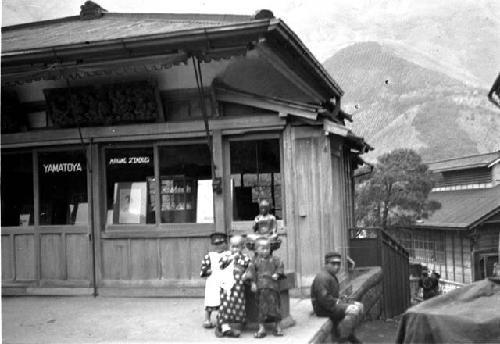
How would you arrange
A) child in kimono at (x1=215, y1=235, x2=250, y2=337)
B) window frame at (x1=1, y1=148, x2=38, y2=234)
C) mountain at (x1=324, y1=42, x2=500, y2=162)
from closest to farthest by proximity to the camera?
child in kimono at (x1=215, y1=235, x2=250, y2=337) < window frame at (x1=1, y1=148, x2=38, y2=234) < mountain at (x1=324, y1=42, x2=500, y2=162)

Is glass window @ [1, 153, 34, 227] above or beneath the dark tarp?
above

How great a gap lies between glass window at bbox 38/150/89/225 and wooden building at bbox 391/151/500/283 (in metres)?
19.3

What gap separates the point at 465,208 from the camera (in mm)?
29047

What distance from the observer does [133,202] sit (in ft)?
33.8

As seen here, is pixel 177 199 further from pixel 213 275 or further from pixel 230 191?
pixel 213 275

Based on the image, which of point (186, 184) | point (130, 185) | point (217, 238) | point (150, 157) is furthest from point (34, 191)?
point (217, 238)

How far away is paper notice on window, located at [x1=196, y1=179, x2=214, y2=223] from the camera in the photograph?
993 centimetres

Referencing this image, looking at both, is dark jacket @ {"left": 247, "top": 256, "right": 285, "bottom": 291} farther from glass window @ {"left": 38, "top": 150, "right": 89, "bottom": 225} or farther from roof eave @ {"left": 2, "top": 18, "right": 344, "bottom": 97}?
glass window @ {"left": 38, "top": 150, "right": 89, "bottom": 225}

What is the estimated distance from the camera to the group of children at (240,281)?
7.14 meters

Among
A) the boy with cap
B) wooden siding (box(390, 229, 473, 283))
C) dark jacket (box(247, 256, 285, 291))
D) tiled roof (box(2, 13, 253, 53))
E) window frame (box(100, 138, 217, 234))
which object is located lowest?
wooden siding (box(390, 229, 473, 283))

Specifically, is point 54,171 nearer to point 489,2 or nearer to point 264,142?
point 264,142

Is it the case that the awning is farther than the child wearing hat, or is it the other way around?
the awning

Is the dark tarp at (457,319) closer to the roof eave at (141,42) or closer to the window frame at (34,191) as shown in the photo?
the roof eave at (141,42)

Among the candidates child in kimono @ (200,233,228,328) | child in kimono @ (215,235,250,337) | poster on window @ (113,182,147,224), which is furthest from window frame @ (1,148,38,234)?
child in kimono @ (215,235,250,337)
